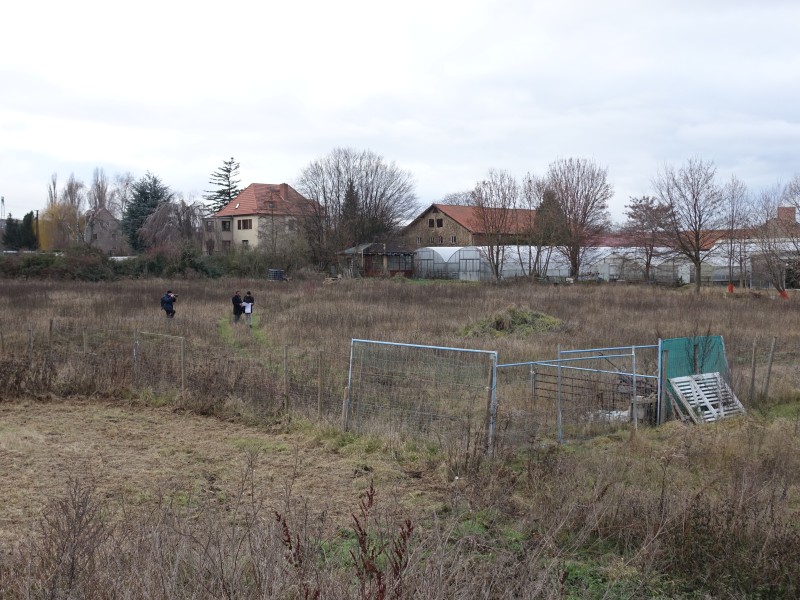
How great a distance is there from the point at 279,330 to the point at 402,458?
13.7 metres

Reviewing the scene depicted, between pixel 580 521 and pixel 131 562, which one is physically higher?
pixel 131 562

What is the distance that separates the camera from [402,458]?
30.4 feet

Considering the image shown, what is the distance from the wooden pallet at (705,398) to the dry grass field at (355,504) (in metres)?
0.40

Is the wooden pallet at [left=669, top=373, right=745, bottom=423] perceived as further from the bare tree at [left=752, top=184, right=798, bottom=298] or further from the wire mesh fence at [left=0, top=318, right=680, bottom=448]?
the bare tree at [left=752, top=184, right=798, bottom=298]

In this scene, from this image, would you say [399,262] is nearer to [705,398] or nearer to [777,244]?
[777,244]

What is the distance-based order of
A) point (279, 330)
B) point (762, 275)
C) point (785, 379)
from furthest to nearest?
1. point (762, 275)
2. point (279, 330)
3. point (785, 379)

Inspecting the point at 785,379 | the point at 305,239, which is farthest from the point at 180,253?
the point at 785,379

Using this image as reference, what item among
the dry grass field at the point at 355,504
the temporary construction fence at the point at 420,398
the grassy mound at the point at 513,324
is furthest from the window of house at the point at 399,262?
the temporary construction fence at the point at 420,398

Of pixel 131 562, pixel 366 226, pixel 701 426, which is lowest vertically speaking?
pixel 701 426

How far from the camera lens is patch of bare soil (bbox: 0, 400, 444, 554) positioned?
753 centimetres

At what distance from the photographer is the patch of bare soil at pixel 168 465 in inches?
296

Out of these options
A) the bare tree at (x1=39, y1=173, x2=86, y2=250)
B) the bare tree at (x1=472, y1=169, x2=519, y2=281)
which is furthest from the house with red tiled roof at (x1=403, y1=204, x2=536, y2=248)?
the bare tree at (x1=39, y1=173, x2=86, y2=250)

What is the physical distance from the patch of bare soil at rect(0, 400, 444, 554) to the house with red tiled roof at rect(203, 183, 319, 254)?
5314 cm

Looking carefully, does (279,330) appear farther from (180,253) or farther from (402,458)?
(180,253)
